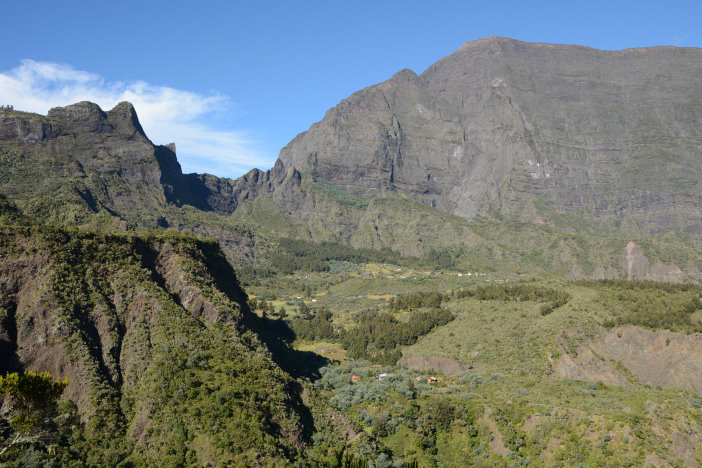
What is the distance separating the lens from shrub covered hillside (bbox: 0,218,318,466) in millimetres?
56688

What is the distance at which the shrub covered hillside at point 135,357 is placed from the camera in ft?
186

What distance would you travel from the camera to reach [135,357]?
2648 inches

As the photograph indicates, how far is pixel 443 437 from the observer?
71.9 m

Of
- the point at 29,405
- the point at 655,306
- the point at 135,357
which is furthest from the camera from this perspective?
the point at 655,306

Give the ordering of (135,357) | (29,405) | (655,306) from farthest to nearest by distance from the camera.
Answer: (655,306), (135,357), (29,405)

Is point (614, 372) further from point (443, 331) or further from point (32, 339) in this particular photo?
point (32, 339)

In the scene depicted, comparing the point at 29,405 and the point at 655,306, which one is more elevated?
the point at 29,405

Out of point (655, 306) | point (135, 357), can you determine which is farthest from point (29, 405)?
point (655, 306)

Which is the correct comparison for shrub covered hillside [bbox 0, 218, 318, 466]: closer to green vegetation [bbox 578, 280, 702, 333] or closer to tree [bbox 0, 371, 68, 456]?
tree [bbox 0, 371, 68, 456]

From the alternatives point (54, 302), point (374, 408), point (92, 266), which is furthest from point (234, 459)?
point (92, 266)

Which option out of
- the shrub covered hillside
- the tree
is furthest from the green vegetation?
the tree

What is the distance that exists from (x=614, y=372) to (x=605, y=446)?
36814 mm

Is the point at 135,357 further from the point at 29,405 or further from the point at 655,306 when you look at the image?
the point at 655,306

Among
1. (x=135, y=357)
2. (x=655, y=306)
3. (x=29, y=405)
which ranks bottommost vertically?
(x=655, y=306)
